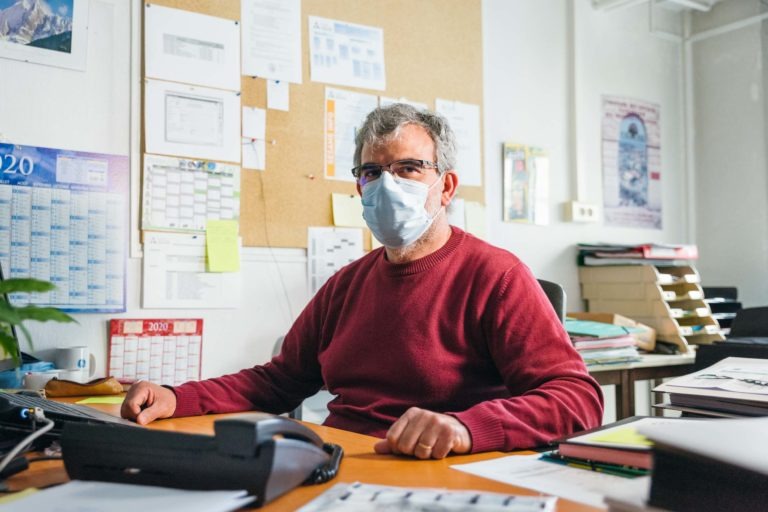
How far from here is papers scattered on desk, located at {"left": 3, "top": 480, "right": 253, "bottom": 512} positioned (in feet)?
2.14

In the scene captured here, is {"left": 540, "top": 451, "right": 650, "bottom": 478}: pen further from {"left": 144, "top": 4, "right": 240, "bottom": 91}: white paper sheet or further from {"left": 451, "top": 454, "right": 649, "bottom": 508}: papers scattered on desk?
{"left": 144, "top": 4, "right": 240, "bottom": 91}: white paper sheet

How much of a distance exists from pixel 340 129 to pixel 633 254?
Answer: 136 centimetres

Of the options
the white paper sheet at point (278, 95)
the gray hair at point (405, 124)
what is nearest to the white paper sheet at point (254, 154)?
the white paper sheet at point (278, 95)

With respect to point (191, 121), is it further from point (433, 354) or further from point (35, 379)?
point (433, 354)

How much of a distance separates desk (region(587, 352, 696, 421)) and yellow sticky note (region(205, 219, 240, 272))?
1.25 metres

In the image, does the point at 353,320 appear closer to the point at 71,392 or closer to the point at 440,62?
the point at 71,392

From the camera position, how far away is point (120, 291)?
6.57 feet

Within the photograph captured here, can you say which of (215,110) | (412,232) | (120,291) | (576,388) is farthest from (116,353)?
(576,388)

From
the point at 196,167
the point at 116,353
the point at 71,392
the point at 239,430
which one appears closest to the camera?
the point at 239,430

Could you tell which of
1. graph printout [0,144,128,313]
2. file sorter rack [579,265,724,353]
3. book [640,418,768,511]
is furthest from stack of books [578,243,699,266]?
book [640,418,768,511]

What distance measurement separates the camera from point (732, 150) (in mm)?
3350

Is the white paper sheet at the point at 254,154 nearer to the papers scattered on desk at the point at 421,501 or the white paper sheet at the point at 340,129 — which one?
the white paper sheet at the point at 340,129

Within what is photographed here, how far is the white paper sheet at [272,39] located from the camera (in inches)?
88.6

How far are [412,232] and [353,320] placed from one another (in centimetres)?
23
